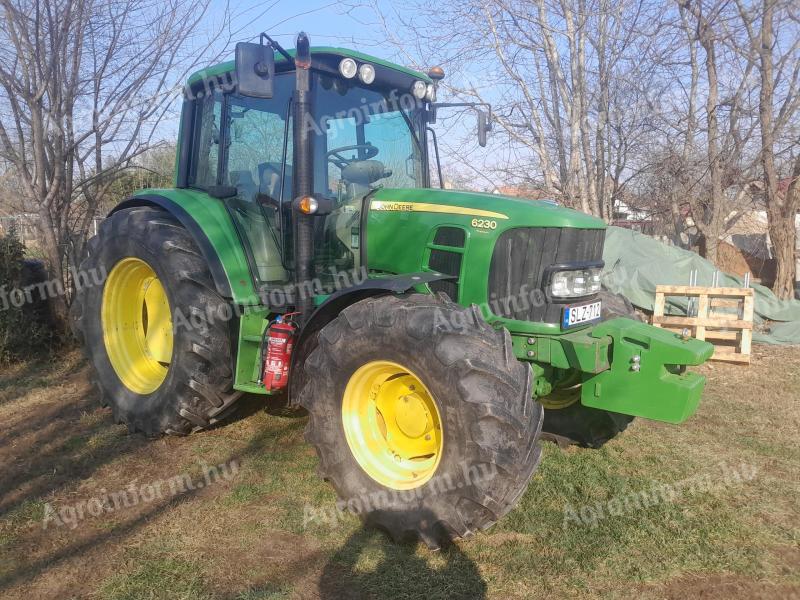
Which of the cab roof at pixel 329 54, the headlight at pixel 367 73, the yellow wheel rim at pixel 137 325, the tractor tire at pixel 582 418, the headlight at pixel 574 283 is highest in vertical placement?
the cab roof at pixel 329 54

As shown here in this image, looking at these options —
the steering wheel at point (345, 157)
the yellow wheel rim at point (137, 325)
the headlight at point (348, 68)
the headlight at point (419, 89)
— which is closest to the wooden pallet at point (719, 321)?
the headlight at point (419, 89)

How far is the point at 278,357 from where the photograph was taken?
12.5 feet

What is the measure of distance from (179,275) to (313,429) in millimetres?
1434

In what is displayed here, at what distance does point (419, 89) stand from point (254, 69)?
4.54 ft

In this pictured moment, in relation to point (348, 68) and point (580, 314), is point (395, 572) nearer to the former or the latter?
point (580, 314)

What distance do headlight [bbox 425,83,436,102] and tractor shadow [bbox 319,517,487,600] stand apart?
290cm

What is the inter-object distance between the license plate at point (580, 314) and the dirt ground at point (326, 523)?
1.00 metres

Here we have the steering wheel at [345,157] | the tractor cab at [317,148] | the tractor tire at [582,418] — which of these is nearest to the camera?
the tractor cab at [317,148]

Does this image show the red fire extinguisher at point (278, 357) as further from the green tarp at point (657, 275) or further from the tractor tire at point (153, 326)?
the green tarp at point (657, 275)

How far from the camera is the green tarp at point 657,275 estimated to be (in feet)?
29.1

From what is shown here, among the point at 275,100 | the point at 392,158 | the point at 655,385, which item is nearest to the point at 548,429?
the point at 655,385

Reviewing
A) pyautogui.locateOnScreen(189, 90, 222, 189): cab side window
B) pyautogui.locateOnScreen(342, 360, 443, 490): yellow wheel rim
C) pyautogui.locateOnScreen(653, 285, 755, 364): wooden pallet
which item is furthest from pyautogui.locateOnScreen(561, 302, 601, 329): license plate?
pyautogui.locateOnScreen(653, 285, 755, 364): wooden pallet

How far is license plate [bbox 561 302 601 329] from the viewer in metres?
3.53

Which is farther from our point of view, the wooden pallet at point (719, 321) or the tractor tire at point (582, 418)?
the wooden pallet at point (719, 321)
